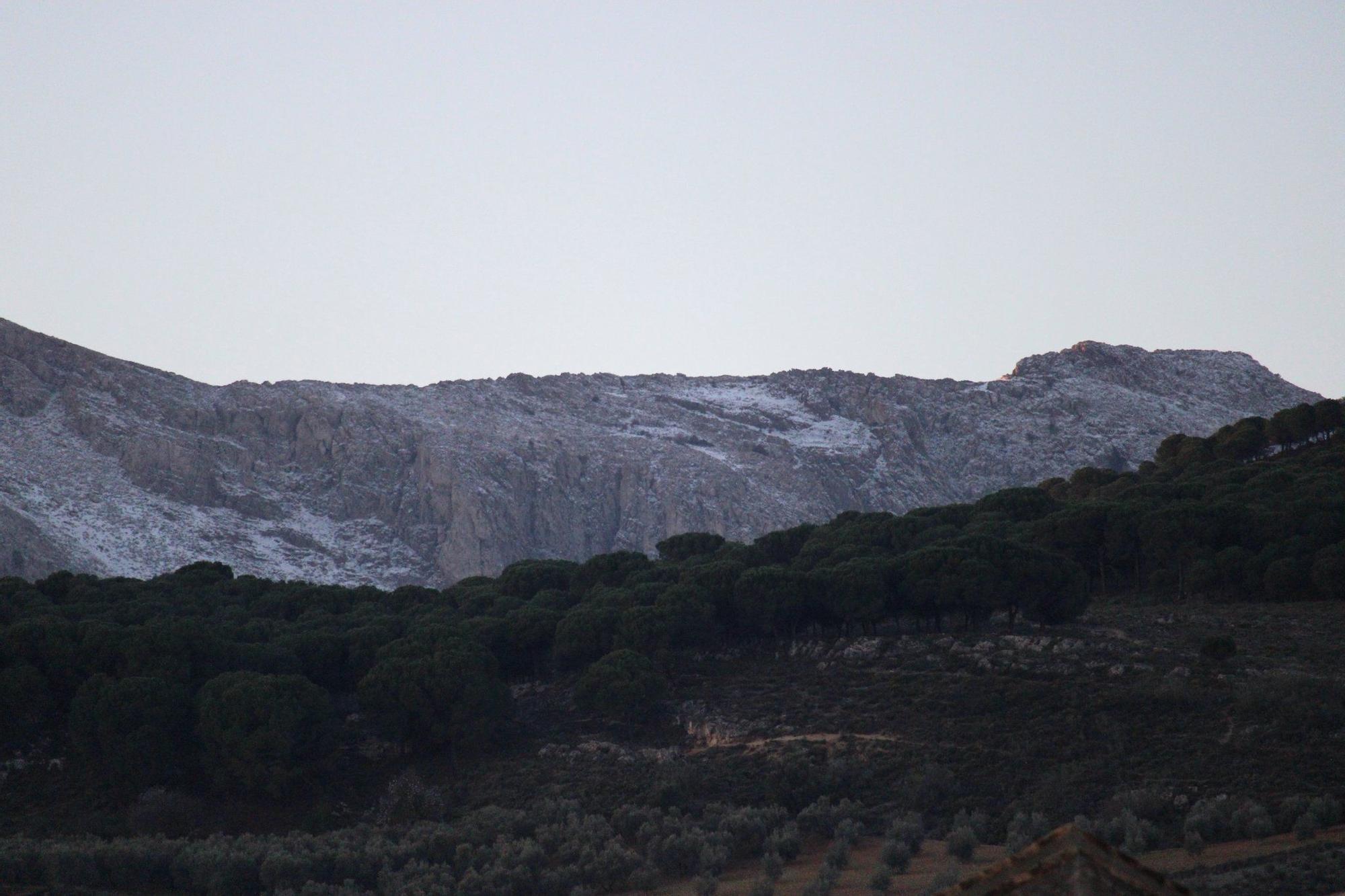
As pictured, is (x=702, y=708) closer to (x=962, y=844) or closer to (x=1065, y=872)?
(x=962, y=844)

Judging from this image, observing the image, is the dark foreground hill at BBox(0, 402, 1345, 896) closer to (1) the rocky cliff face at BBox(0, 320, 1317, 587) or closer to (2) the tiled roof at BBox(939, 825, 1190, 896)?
(2) the tiled roof at BBox(939, 825, 1190, 896)

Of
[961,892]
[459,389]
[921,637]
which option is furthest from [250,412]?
[961,892]

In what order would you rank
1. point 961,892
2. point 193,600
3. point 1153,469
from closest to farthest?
point 961,892 → point 193,600 → point 1153,469

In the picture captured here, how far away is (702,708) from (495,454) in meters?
110

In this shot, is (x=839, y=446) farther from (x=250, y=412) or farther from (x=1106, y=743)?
(x=1106, y=743)

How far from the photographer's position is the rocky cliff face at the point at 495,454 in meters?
130

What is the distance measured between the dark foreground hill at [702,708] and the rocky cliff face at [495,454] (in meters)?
67.7

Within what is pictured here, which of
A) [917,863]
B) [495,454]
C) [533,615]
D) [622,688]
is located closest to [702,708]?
[622,688]

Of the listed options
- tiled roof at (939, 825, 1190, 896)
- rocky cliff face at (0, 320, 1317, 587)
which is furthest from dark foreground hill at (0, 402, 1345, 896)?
rocky cliff face at (0, 320, 1317, 587)

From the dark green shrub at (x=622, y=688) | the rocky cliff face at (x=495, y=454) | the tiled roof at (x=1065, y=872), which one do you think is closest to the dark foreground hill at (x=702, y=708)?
the dark green shrub at (x=622, y=688)

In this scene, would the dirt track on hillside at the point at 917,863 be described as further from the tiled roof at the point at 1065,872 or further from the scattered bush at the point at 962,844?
the tiled roof at the point at 1065,872

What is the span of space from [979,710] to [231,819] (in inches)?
→ 940

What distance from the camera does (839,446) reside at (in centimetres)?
16600

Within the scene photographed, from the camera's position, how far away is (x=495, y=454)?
153m
